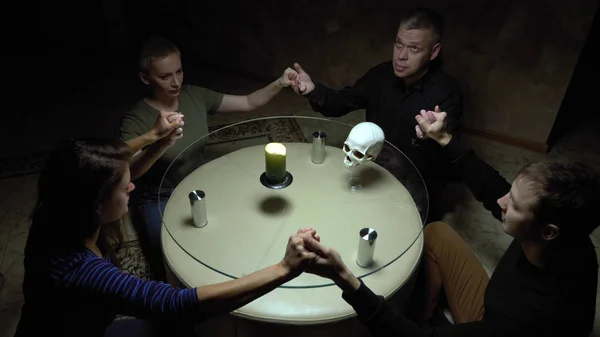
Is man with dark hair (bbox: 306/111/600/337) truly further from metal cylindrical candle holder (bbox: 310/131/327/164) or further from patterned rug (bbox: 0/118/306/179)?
patterned rug (bbox: 0/118/306/179)

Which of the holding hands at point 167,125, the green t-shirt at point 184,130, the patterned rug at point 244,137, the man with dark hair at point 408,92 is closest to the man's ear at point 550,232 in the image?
the man with dark hair at point 408,92

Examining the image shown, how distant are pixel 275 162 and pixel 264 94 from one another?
0.56m

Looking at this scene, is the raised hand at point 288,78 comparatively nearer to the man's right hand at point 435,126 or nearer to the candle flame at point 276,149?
the candle flame at point 276,149

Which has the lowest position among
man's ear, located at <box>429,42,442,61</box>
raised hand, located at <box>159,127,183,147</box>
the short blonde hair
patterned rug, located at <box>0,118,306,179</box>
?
patterned rug, located at <box>0,118,306,179</box>

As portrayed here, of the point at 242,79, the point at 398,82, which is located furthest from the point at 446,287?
the point at 242,79

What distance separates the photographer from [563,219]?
Result: 115 centimetres

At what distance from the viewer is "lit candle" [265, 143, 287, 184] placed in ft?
5.58

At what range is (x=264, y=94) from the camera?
2186 millimetres

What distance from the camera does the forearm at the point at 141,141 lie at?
1.67 meters

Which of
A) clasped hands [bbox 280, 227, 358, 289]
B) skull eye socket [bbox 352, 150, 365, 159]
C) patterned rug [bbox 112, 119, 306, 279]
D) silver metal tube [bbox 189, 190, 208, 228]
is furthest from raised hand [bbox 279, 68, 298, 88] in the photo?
clasped hands [bbox 280, 227, 358, 289]

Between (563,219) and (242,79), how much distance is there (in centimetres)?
315

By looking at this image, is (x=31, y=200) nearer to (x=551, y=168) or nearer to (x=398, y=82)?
(x=398, y=82)

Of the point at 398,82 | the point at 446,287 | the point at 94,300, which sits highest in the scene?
the point at 398,82

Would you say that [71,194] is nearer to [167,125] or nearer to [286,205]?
[167,125]
